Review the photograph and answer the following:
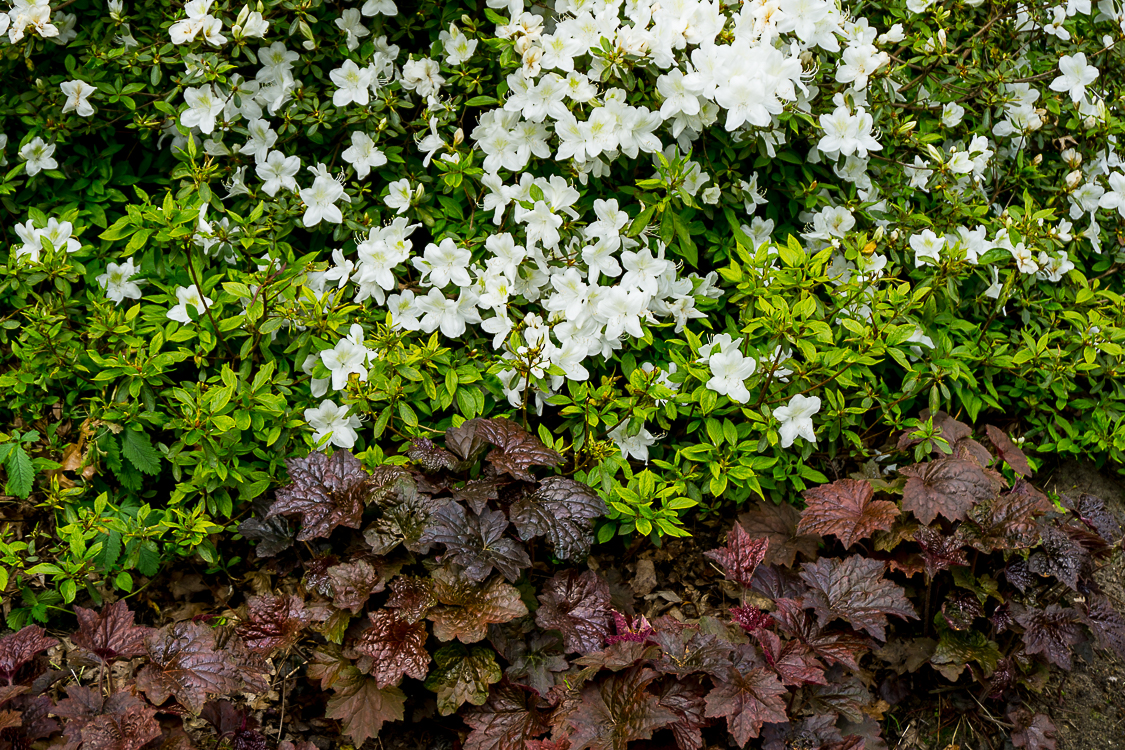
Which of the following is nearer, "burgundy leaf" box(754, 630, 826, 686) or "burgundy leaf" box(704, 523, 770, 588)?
"burgundy leaf" box(754, 630, 826, 686)

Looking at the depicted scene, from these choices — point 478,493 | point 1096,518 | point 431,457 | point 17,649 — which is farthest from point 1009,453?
point 17,649

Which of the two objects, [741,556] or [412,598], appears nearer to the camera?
[412,598]

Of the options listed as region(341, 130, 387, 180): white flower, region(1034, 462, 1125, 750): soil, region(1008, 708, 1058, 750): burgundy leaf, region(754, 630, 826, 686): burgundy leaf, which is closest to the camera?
region(754, 630, 826, 686): burgundy leaf

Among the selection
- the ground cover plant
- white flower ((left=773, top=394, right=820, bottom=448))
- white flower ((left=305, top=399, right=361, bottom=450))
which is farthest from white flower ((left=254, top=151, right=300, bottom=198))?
white flower ((left=773, top=394, right=820, bottom=448))

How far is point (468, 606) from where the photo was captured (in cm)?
219

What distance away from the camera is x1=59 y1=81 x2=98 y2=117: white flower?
2916mm

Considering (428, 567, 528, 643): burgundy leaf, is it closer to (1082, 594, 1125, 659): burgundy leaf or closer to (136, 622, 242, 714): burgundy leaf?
(136, 622, 242, 714): burgundy leaf

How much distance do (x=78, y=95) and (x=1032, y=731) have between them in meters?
3.66

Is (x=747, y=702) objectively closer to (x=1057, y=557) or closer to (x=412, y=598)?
(x=412, y=598)

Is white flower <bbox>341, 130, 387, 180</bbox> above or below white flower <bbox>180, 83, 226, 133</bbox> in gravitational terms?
below

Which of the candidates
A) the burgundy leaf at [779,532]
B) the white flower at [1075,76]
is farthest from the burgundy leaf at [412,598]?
the white flower at [1075,76]

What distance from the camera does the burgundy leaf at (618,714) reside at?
6.45 feet

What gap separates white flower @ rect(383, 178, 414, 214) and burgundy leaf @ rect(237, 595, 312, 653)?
54.1 inches

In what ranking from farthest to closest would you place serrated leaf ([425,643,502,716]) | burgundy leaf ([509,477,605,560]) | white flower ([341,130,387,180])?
white flower ([341,130,387,180])
burgundy leaf ([509,477,605,560])
serrated leaf ([425,643,502,716])
